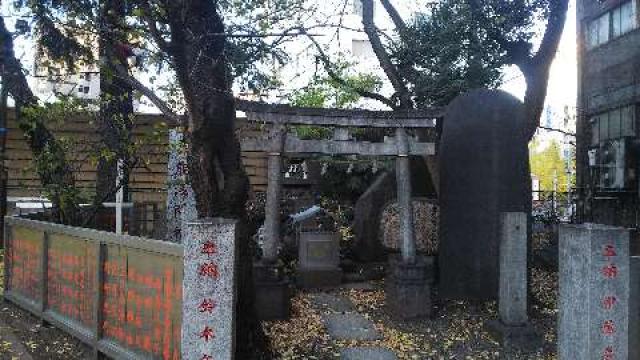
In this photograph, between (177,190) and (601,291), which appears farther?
(177,190)

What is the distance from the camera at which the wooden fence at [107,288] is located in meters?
5.38

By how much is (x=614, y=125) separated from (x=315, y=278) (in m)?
19.5

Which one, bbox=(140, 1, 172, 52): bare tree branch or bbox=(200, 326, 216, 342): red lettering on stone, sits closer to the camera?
bbox=(200, 326, 216, 342): red lettering on stone

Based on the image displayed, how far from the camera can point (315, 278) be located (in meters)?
12.1

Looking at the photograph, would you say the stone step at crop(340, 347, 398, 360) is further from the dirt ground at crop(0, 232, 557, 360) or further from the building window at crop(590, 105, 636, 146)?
the building window at crop(590, 105, 636, 146)

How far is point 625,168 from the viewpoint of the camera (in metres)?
23.2

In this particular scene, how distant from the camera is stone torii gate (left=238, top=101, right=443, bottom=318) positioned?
9.99m

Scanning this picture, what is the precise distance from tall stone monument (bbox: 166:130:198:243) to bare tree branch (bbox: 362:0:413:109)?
248 inches

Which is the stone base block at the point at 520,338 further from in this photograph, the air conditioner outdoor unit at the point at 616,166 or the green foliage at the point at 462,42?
the air conditioner outdoor unit at the point at 616,166

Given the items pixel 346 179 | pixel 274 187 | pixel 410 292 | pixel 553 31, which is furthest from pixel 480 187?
pixel 346 179

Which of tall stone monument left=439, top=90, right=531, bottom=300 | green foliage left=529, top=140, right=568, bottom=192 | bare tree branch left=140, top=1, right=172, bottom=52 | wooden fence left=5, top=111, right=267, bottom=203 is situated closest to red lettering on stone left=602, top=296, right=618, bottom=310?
bare tree branch left=140, top=1, right=172, bottom=52

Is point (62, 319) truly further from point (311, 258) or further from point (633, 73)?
point (633, 73)

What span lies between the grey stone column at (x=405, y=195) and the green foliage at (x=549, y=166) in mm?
39278

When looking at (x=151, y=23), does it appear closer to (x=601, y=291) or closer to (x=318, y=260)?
(x=601, y=291)
